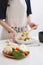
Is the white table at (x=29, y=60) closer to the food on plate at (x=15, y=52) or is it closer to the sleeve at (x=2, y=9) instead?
the food on plate at (x=15, y=52)

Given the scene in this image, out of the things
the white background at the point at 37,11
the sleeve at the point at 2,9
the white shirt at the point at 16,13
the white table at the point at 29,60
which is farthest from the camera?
the white background at the point at 37,11

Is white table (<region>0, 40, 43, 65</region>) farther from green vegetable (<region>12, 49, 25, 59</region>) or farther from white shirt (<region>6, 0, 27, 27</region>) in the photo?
white shirt (<region>6, 0, 27, 27</region>)

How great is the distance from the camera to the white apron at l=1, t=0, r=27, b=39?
144 cm

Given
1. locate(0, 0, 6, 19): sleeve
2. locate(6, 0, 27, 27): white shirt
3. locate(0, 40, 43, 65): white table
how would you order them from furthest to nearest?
locate(6, 0, 27, 27): white shirt
locate(0, 0, 6, 19): sleeve
locate(0, 40, 43, 65): white table

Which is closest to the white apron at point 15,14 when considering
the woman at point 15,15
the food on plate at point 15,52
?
the woman at point 15,15

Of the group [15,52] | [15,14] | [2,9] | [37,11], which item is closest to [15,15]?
[15,14]

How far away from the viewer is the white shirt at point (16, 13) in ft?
4.73

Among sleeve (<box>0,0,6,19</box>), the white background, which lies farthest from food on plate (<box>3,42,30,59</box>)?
the white background

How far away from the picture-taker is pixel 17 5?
4.76 ft

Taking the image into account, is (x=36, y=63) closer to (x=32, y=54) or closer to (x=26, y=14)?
(x=32, y=54)

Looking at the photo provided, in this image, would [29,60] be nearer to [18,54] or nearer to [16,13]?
[18,54]

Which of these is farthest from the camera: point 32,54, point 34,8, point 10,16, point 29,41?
point 34,8

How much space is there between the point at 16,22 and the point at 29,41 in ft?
1.08

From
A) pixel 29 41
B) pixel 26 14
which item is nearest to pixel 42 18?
pixel 26 14
